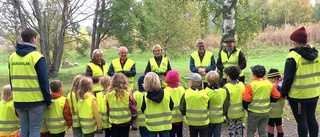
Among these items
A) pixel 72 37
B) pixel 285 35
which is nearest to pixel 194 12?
pixel 72 37

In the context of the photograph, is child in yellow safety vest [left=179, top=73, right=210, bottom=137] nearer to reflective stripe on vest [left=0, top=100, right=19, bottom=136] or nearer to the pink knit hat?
the pink knit hat

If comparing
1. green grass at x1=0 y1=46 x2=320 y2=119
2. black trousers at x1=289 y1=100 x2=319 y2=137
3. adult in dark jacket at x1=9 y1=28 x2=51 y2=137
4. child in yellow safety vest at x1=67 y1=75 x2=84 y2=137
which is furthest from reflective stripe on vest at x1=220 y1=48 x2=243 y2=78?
green grass at x1=0 y1=46 x2=320 y2=119

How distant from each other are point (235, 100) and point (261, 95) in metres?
0.43

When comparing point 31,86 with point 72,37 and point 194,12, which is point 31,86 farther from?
point 194,12

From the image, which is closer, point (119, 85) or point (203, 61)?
point (119, 85)

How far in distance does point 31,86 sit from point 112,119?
132cm

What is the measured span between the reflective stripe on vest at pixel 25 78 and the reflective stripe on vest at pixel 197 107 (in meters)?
2.29

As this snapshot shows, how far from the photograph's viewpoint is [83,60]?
103 ft

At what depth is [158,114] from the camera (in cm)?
432

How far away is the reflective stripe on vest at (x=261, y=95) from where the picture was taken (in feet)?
14.6

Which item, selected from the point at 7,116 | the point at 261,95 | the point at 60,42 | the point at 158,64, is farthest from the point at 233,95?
the point at 60,42

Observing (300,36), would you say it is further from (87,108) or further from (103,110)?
(87,108)

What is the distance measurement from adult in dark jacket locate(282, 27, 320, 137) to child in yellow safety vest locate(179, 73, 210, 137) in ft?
4.24

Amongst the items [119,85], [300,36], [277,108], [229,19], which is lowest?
[277,108]
